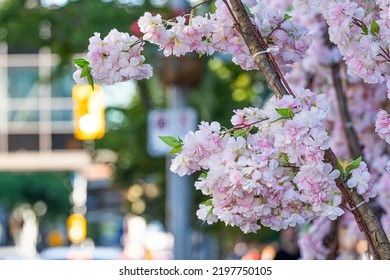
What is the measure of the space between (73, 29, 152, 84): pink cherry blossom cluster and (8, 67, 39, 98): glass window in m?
48.0

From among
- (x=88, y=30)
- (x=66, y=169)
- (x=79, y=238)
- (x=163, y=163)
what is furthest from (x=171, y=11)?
(x=66, y=169)

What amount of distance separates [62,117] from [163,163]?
34366 mm

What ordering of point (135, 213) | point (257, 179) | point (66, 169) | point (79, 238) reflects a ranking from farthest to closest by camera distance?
point (66, 169) → point (79, 238) → point (135, 213) → point (257, 179)

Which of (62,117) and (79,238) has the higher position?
(62,117)

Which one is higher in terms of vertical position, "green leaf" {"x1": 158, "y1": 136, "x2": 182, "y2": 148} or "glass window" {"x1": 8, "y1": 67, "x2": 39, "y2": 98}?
"glass window" {"x1": 8, "y1": 67, "x2": 39, "y2": 98}

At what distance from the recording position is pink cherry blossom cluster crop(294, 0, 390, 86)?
319cm

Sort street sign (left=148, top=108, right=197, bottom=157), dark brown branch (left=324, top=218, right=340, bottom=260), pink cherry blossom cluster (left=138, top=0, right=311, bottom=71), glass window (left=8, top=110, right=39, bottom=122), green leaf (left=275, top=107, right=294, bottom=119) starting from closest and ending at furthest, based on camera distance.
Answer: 1. green leaf (left=275, top=107, right=294, bottom=119)
2. pink cherry blossom cluster (left=138, top=0, right=311, bottom=71)
3. dark brown branch (left=324, top=218, right=340, bottom=260)
4. street sign (left=148, top=108, right=197, bottom=157)
5. glass window (left=8, top=110, right=39, bottom=122)

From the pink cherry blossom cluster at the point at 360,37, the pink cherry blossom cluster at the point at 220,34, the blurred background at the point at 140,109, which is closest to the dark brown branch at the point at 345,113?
the pink cherry blossom cluster at the point at 220,34

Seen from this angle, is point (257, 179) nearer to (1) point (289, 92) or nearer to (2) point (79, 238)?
(1) point (289, 92)

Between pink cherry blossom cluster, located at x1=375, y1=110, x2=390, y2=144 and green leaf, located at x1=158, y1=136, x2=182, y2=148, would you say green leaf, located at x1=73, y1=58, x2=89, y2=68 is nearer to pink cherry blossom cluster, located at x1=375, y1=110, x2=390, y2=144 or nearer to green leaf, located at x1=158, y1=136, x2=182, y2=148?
green leaf, located at x1=158, y1=136, x2=182, y2=148

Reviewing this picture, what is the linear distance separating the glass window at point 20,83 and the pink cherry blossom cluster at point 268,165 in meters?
48.2

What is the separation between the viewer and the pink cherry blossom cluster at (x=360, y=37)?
3.19 m

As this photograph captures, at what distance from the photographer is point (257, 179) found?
301 centimetres

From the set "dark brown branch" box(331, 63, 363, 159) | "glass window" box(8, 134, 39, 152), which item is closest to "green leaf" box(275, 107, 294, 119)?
"dark brown branch" box(331, 63, 363, 159)
